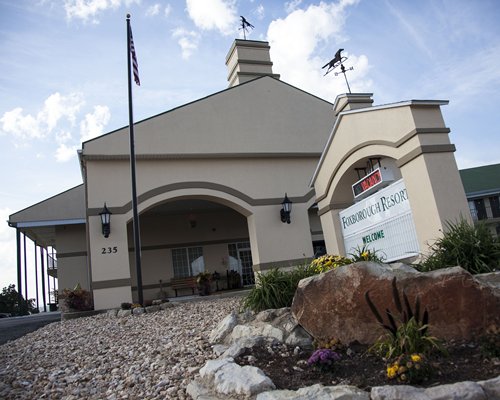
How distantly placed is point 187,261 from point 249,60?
10.2m

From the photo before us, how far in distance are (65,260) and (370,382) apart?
773 inches

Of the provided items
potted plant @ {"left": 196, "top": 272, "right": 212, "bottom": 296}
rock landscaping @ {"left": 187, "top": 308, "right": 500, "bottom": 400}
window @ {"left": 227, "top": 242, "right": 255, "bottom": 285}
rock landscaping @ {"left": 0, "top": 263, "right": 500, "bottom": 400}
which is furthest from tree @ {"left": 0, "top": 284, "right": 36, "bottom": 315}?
rock landscaping @ {"left": 187, "top": 308, "right": 500, "bottom": 400}

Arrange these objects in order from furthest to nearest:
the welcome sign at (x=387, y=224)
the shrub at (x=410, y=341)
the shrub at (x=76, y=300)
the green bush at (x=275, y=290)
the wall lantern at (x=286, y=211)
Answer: the wall lantern at (x=286, y=211) → the shrub at (x=76, y=300) → the welcome sign at (x=387, y=224) → the green bush at (x=275, y=290) → the shrub at (x=410, y=341)

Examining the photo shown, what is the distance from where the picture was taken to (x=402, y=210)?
29.9ft

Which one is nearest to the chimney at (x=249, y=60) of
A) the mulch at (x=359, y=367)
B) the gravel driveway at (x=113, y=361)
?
the gravel driveway at (x=113, y=361)

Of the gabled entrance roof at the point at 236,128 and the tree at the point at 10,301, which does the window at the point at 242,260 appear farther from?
the tree at the point at 10,301

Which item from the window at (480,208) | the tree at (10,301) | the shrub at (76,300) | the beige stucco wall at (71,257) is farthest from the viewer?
the tree at (10,301)

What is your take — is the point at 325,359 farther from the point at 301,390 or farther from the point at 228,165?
the point at 228,165

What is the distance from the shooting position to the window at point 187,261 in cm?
2027

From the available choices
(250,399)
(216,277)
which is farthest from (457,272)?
(216,277)

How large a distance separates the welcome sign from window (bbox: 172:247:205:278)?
10.9m

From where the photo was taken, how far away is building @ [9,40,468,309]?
871cm

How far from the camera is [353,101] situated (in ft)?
37.6

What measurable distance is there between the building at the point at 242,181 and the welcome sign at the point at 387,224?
0.33 ft
